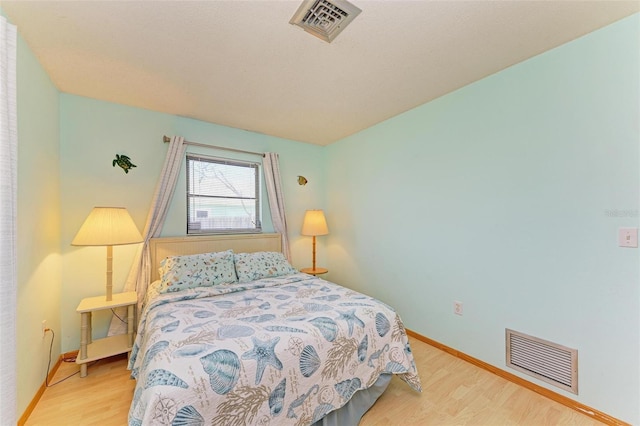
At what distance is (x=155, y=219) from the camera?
2670 mm

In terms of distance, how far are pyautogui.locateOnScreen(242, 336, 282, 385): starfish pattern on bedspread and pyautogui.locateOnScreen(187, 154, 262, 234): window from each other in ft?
6.74

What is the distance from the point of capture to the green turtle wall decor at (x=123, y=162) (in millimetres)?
2545

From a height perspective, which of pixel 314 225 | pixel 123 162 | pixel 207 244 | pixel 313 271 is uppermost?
pixel 123 162

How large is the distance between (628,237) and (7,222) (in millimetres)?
3303

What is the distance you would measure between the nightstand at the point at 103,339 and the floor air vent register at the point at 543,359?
3.18m

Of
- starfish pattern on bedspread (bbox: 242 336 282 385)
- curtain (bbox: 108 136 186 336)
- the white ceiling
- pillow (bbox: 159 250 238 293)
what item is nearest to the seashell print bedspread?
starfish pattern on bedspread (bbox: 242 336 282 385)

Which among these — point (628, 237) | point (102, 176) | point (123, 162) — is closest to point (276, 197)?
point (123, 162)

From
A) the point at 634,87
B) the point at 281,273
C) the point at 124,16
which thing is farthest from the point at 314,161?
the point at 634,87

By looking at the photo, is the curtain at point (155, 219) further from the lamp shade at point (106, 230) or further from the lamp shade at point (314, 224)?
the lamp shade at point (314, 224)

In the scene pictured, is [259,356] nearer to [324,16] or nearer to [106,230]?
[106,230]

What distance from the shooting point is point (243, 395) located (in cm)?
121

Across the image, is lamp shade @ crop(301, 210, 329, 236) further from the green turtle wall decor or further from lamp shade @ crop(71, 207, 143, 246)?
the green turtle wall decor

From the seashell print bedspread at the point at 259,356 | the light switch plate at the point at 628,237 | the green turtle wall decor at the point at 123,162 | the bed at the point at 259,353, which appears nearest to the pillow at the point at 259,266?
the bed at the point at 259,353

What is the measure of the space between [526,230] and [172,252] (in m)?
3.30
